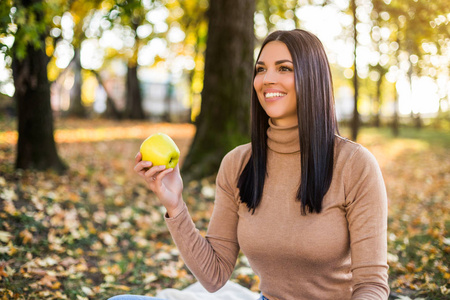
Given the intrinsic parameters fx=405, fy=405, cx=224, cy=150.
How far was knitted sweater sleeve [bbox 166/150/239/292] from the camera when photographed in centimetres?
220

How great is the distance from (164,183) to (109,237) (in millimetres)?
2961

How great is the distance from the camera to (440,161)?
1227 centimetres

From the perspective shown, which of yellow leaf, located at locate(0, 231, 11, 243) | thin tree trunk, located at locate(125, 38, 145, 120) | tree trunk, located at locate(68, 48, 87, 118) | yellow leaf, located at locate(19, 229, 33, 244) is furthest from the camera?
thin tree trunk, located at locate(125, 38, 145, 120)

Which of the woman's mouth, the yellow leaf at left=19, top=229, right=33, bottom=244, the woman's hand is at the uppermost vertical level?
the woman's mouth

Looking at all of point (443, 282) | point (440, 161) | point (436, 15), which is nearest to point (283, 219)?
point (443, 282)

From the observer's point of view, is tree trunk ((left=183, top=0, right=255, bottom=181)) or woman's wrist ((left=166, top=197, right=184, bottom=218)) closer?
woman's wrist ((left=166, top=197, right=184, bottom=218))

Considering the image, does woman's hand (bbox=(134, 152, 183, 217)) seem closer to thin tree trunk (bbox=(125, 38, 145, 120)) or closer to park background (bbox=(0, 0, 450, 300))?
park background (bbox=(0, 0, 450, 300))

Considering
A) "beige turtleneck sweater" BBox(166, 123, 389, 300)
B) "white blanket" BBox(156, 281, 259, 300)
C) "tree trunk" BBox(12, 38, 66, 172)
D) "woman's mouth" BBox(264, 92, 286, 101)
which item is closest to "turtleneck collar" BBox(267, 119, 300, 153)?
"beige turtleneck sweater" BBox(166, 123, 389, 300)

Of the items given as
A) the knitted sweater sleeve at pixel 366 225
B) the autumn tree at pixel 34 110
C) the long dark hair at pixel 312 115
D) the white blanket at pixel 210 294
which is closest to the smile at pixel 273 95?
the long dark hair at pixel 312 115

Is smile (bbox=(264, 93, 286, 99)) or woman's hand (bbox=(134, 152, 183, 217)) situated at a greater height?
smile (bbox=(264, 93, 286, 99))

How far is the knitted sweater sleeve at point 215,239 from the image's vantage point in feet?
7.21

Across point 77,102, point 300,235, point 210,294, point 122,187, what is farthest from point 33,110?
point 77,102

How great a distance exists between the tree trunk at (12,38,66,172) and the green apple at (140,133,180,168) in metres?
4.50

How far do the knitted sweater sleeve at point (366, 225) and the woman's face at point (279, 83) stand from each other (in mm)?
419
